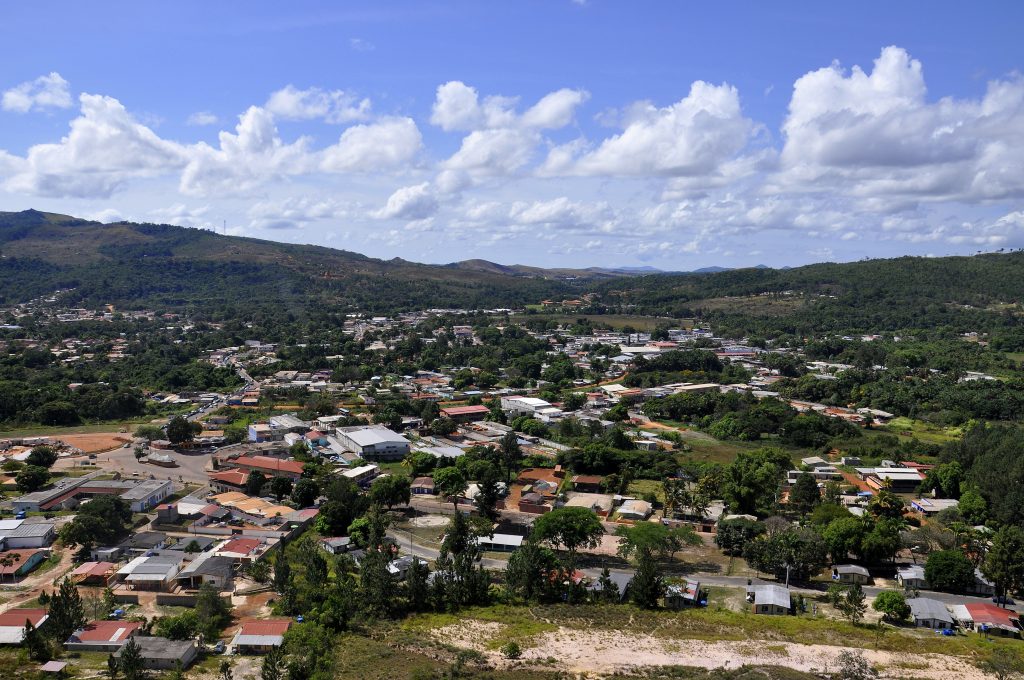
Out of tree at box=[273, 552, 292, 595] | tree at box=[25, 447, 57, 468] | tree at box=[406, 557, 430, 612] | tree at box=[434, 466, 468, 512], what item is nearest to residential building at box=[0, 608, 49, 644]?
tree at box=[273, 552, 292, 595]

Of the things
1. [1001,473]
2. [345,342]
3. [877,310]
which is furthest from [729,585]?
[877,310]

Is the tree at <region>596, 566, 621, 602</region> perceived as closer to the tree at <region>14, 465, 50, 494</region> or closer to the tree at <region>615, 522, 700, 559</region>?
the tree at <region>615, 522, 700, 559</region>

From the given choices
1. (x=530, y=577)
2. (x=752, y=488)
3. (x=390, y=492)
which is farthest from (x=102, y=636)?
(x=752, y=488)

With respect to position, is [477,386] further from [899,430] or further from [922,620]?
[922,620]

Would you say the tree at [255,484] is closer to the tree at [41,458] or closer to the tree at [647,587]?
the tree at [41,458]

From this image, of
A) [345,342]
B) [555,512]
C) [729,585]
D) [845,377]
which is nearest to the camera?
[729,585]
